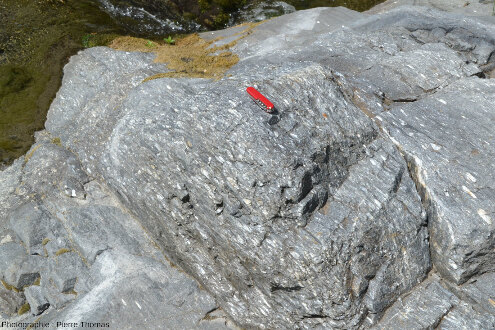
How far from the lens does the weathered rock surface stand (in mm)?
7727

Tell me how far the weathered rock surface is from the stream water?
6.24ft

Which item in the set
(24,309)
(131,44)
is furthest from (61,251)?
(131,44)

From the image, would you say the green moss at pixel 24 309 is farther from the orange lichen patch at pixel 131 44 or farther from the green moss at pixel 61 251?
the orange lichen patch at pixel 131 44

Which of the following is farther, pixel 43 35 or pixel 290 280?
pixel 43 35

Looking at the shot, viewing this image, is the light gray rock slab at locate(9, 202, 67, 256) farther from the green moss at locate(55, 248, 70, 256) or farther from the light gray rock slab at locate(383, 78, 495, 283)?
the light gray rock slab at locate(383, 78, 495, 283)

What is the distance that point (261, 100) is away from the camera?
26.8 feet

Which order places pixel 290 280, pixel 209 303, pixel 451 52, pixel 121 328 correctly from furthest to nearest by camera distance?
pixel 451 52 < pixel 209 303 < pixel 121 328 < pixel 290 280

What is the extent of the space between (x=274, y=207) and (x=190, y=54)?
6.98m

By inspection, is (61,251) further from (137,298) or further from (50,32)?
(50,32)

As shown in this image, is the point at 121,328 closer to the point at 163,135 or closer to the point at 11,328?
the point at 11,328

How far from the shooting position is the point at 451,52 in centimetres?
1171

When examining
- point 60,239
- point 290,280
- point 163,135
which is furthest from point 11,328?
point 290,280

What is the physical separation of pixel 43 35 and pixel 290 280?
35.6 ft

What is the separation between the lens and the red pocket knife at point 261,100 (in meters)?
8.08
